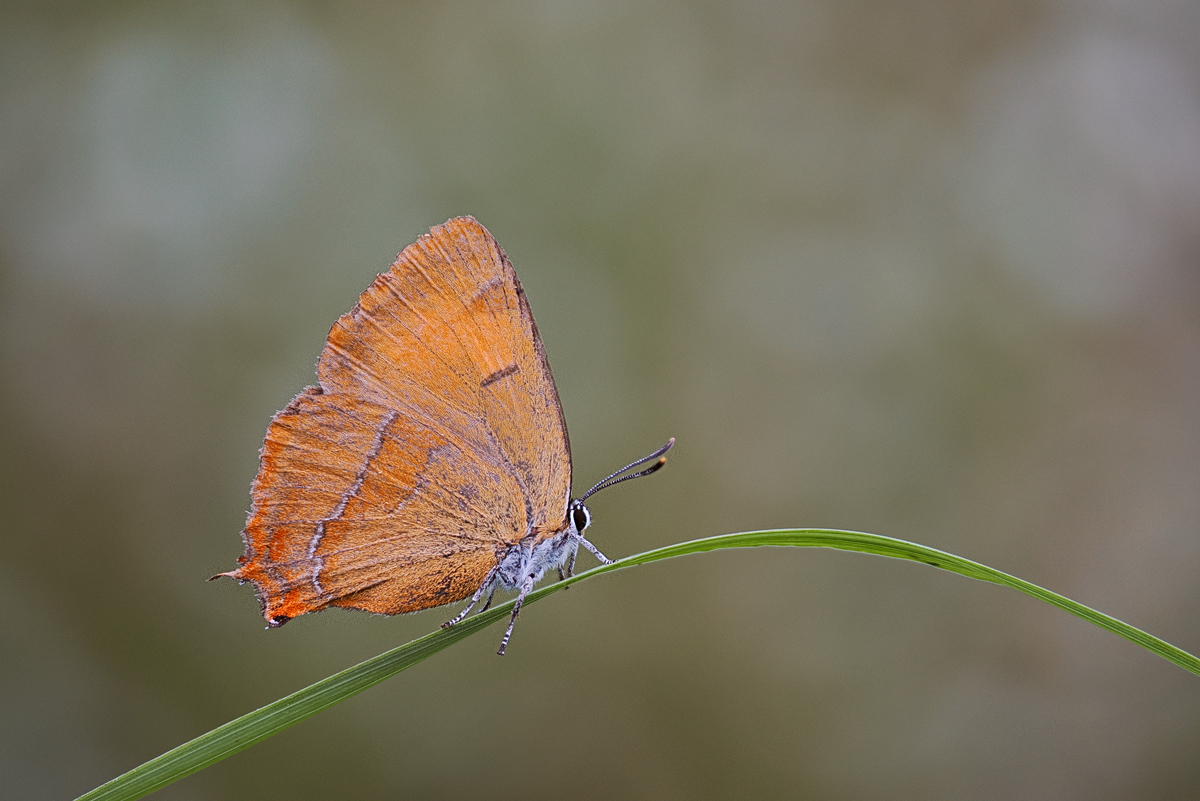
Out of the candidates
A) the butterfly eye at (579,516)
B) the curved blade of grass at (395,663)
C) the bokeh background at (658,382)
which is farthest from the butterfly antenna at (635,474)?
the bokeh background at (658,382)

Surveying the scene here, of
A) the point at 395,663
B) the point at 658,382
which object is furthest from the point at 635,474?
the point at 658,382

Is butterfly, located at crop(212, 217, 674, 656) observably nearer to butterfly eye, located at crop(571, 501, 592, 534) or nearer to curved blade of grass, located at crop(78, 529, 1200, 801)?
butterfly eye, located at crop(571, 501, 592, 534)

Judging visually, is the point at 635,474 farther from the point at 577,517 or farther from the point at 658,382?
the point at 658,382

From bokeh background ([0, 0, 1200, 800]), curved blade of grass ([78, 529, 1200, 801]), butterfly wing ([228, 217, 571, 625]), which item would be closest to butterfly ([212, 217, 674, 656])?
butterfly wing ([228, 217, 571, 625])

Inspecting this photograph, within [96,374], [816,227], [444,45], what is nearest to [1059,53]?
[816,227]

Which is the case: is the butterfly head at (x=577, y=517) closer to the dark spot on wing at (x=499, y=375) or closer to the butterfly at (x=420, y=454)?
the butterfly at (x=420, y=454)

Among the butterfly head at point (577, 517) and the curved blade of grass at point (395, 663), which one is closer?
the curved blade of grass at point (395, 663)
